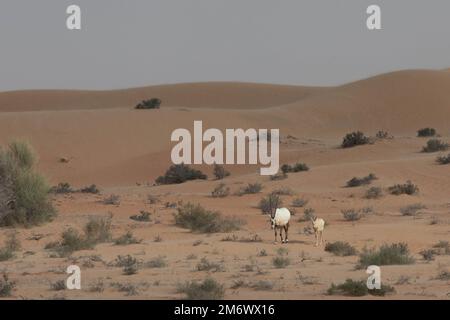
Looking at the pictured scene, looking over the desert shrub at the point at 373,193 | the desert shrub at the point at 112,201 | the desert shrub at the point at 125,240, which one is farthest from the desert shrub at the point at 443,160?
the desert shrub at the point at 125,240

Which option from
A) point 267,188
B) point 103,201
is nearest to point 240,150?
point 267,188

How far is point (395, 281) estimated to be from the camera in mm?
13570

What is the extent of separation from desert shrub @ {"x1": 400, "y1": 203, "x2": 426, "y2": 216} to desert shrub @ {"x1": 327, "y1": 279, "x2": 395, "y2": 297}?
14.5 meters

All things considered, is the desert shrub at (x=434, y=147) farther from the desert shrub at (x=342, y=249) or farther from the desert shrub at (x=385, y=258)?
the desert shrub at (x=385, y=258)

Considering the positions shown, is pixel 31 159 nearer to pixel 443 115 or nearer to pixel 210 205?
pixel 210 205

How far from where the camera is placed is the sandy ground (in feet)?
47.2

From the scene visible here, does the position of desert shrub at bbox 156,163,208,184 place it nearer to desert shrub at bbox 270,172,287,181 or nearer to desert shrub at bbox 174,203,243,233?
desert shrub at bbox 270,172,287,181

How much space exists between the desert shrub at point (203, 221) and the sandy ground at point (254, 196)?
13.5 inches

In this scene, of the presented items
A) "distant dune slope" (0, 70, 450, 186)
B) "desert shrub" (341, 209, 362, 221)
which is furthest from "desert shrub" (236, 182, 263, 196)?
"distant dune slope" (0, 70, 450, 186)

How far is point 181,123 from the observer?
216 ft

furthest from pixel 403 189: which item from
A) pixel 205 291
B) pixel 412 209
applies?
pixel 205 291

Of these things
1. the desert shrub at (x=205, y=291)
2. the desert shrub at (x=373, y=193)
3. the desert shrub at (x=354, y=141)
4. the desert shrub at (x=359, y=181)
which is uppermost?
the desert shrub at (x=354, y=141)

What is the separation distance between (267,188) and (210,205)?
5.00 meters

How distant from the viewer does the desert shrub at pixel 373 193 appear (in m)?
31.0
